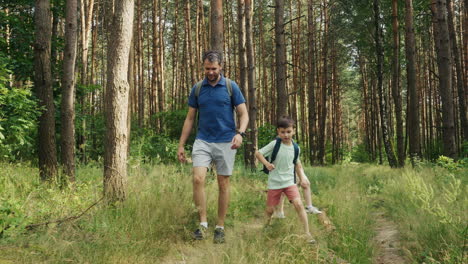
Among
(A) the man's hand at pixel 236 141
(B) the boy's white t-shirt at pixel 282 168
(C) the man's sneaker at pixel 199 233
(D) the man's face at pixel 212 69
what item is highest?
(D) the man's face at pixel 212 69

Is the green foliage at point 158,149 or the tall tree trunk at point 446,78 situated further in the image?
the green foliage at point 158,149

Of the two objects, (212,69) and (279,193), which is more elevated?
(212,69)

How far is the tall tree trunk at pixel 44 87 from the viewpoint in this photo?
6574mm

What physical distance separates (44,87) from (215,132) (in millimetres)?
4203

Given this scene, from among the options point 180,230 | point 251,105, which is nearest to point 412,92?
point 251,105

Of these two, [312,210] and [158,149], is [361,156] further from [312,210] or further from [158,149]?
[312,210]

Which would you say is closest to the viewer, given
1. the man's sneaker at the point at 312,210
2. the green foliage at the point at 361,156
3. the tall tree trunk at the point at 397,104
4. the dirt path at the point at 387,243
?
the dirt path at the point at 387,243

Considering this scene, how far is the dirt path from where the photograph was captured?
3.93 meters

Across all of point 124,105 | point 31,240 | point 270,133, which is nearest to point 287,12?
point 270,133

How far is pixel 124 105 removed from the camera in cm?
469

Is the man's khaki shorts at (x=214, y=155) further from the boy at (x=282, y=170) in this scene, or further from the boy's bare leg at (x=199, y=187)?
the boy at (x=282, y=170)

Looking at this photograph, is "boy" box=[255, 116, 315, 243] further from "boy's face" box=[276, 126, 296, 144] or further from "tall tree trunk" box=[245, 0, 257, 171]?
"tall tree trunk" box=[245, 0, 257, 171]

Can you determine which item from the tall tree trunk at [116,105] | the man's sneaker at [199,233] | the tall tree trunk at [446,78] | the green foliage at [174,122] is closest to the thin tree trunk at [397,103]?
the tall tree trunk at [446,78]

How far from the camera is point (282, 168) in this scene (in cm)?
454
